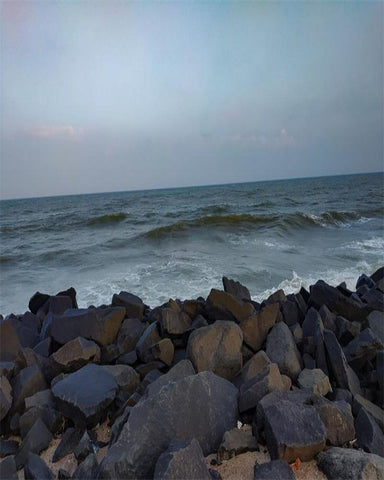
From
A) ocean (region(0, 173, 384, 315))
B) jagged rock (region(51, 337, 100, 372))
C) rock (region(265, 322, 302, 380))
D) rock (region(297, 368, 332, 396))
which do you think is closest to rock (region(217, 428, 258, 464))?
rock (region(297, 368, 332, 396))

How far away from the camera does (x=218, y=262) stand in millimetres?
9375

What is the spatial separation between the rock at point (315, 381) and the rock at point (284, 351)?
0.12m

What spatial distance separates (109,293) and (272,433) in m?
5.53

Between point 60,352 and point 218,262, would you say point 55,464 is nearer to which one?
point 60,352

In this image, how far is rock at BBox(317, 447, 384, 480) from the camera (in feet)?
5.83

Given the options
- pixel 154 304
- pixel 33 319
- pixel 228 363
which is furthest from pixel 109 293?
pixel 228 363

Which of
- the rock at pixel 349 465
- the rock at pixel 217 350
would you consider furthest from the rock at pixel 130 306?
the rock at pixel 349 465

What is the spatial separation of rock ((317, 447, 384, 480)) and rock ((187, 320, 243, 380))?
3.51 feet

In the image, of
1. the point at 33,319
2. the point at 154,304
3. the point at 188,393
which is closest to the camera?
the point at 188,393

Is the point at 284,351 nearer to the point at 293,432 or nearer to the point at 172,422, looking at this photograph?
the point at 293,432

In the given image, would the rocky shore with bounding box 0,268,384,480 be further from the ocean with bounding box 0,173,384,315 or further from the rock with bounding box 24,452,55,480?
the ocean with bounding box 0,173,384,315

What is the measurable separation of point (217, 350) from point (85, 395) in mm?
1112

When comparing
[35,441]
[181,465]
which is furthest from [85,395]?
[181,465]

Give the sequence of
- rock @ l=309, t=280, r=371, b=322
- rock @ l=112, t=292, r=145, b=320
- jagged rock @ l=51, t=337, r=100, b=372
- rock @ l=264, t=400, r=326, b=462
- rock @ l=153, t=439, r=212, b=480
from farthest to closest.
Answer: rock @ l=112, t=292, r=145, b=320 < rock @ l=309, t=280, r=371, b=322 < jagged rock @ l=51, t=337, r=100, b=372 < rock @ l=264, t=400, r=326, b=462 < rock @ l=153, t=439, r=212, b=480
